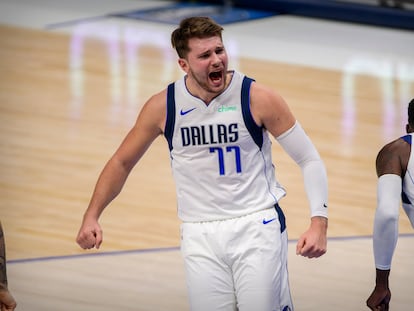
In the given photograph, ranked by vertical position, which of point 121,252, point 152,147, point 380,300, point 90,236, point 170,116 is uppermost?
point 170,116

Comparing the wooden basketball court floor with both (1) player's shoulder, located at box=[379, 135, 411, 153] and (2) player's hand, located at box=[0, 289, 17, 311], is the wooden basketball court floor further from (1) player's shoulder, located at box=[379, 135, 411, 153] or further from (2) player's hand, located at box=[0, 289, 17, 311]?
(2) player's hand, located at box=[0, 289, 17, 311]

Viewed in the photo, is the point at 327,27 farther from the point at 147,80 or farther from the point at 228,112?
the point at 228,112

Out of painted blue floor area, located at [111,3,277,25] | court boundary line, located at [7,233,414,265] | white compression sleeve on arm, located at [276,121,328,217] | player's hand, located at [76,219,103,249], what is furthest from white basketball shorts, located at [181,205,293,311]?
painted blue floor area, located at [111,3,277,25]

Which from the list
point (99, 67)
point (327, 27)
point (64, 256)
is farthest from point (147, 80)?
point (64, 256)

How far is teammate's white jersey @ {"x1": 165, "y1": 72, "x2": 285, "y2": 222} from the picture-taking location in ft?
15.4

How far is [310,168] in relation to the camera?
470cm

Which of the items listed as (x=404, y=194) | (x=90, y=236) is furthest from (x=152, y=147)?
(x=90, y=236)

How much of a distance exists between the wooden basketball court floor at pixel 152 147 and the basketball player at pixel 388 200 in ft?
3.97

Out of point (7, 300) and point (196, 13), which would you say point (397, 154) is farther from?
point (196, 13)

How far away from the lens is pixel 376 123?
10688 millimetres

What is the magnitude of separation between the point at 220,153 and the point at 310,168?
0.40 meters

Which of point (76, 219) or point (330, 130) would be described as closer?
point (76, 219)

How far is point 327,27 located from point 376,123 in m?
4.67

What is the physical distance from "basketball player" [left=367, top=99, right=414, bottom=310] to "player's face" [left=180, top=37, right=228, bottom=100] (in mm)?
913
